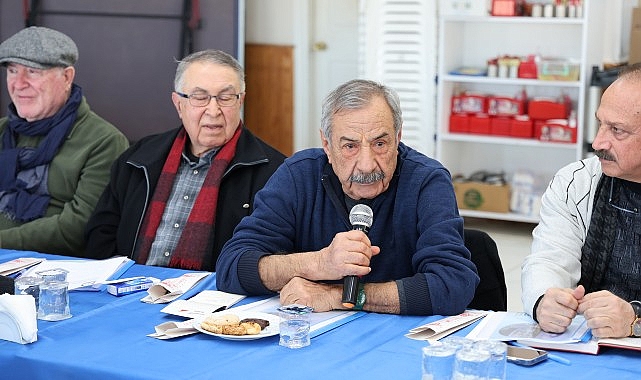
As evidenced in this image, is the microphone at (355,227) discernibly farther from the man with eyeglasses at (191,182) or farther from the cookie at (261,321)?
the man with eyeglasses at (191,182)

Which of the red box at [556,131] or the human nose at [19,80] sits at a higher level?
the human nose at [19,80]

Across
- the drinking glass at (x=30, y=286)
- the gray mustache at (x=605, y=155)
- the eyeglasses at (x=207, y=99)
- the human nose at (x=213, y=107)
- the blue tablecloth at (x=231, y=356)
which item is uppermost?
the eyeglasses at (x=207, y=99)

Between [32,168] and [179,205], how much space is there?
0.85 m

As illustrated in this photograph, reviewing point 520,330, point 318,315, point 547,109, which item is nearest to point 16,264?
point 318,315

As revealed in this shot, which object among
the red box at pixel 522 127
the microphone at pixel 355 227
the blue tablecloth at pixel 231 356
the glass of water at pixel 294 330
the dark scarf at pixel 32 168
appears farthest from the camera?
the red box at pixel 522 127

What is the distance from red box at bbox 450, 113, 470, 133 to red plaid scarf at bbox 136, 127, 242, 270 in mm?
3364

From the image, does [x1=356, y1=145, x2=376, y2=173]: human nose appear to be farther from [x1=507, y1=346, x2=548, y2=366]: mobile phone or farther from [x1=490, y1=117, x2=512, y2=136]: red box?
[x1=490, y1=117, x2=512, y2=136]: red box

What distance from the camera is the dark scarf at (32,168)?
4086mm

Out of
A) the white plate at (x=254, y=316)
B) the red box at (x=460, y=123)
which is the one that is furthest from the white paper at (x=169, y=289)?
the red box at (x=460, y=123)

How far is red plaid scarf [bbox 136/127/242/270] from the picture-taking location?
3553 millimetres

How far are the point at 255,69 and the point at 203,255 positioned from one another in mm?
4265

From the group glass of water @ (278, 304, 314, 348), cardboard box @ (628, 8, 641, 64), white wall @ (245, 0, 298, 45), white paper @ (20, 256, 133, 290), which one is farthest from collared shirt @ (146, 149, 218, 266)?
white wall @ (245, 0, 298, 45)

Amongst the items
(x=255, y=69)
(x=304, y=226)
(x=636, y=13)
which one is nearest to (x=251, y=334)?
(x=304, y=226)

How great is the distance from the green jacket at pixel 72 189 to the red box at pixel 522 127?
3.24 m
